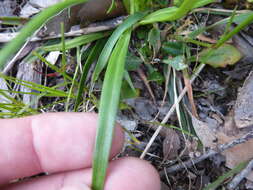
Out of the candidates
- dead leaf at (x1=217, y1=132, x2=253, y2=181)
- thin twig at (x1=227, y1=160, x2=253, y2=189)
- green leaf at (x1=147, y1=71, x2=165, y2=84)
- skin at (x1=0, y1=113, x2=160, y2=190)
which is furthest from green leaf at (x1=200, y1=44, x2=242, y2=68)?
skin at (x1=0, y1=113, x2=160, y2=190)

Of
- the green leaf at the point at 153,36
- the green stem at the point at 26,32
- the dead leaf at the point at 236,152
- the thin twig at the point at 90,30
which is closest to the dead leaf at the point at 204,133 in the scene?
the dead leaf at the point at 236,152

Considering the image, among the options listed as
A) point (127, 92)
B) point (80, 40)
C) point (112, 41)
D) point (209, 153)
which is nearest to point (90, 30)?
point (80, 40)

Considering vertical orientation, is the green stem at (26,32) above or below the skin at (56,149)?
above

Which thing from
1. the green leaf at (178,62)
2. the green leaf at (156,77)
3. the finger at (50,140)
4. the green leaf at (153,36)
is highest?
the green leaf at (153,36)

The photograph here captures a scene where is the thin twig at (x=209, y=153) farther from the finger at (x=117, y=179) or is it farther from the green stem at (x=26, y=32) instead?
the green stem at (x=26, y=32)

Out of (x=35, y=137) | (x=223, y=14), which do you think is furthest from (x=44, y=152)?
(x=223, y=14)

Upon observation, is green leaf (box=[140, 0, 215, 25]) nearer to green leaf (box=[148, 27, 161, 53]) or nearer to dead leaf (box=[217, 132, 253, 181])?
green leaf (box=[148, 27, 161, 53])

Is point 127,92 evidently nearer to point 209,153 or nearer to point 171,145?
point 171,145

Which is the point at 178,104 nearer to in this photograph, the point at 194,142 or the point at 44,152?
the point at 194,142
